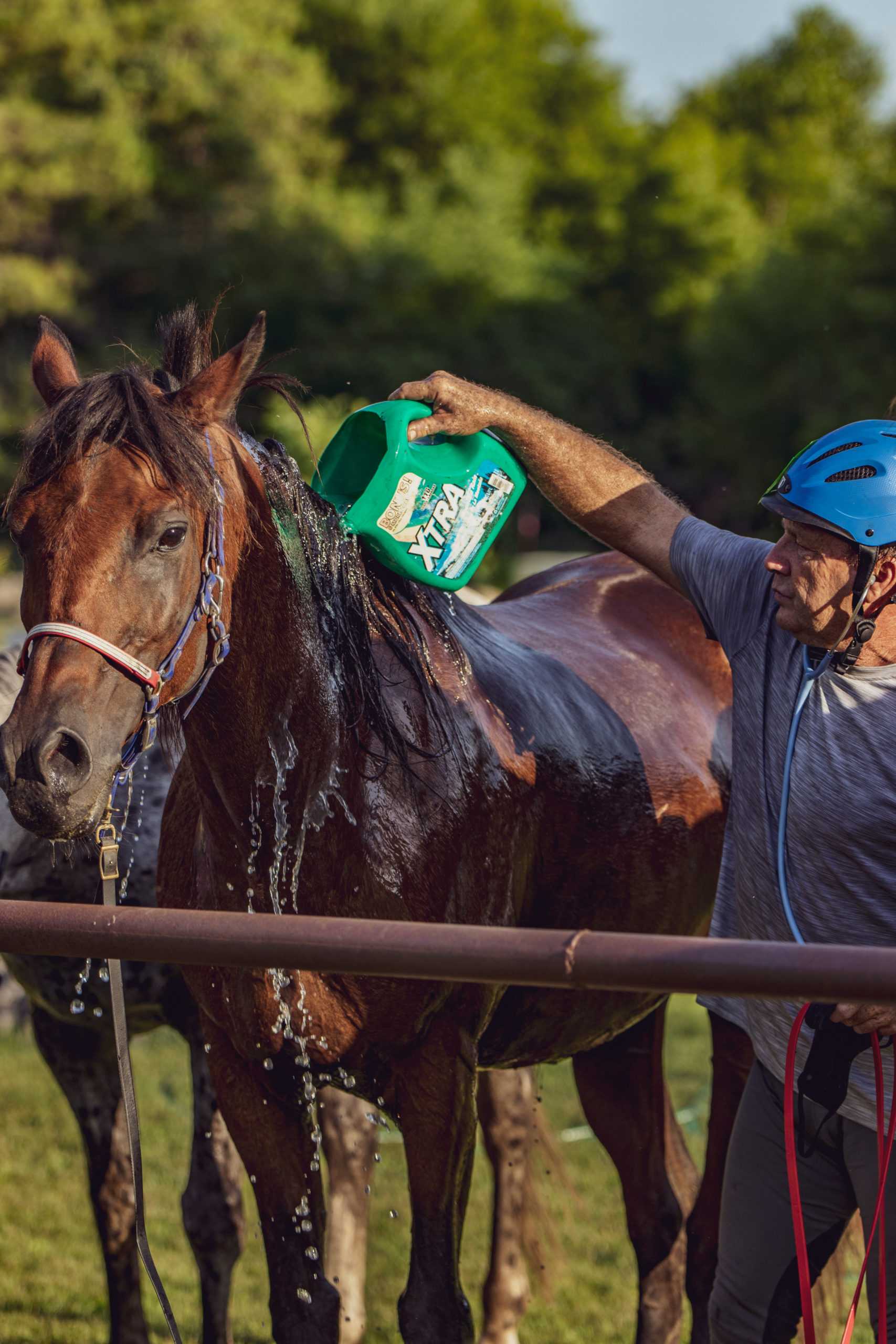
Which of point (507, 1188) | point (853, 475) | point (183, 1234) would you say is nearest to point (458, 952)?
point (853, 475)

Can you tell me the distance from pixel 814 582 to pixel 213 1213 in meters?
2.40

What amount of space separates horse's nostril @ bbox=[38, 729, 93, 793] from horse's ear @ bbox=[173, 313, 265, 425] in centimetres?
66

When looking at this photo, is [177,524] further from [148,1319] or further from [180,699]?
[148,1319]

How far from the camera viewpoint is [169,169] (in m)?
30.7

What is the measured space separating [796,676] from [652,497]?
0.58 meters

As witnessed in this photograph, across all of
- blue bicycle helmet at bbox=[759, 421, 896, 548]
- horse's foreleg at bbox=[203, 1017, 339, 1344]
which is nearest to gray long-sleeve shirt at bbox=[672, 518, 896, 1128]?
blue bicycle helmet at bbox=[759, 421, 896, 548]

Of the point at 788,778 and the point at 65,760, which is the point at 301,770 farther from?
the point at 788,778

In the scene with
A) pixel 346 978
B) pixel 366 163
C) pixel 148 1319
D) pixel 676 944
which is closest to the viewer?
pixel 676 944

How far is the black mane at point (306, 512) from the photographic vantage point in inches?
88.2

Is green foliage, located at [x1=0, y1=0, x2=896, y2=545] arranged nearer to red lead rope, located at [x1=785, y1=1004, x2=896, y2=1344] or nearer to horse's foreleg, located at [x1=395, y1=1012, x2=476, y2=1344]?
horse's foreleg, located at [x1=395, y1=1012, x2=476, y2=1344]

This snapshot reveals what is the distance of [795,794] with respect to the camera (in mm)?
2318

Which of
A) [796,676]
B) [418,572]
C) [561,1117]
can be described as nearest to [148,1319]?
[561,1117]

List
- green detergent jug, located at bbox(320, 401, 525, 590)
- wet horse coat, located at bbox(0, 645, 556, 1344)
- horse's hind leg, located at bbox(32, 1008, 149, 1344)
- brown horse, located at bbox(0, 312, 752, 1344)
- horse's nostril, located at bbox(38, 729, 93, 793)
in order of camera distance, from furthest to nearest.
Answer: horse's hind leg, located at bbox(32, 1008, 149, 1344) → wet horse coat, located at bbox(0, 645, 556, 1344) → green detergent jug, located at bbox(320, 401, 525, 590) → brown horse, located at bbox(0, 312, 752, 1344) → horse's nostril, located at bbox(38, 729, 93, 793)

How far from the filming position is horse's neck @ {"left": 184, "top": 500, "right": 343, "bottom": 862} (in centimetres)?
248
